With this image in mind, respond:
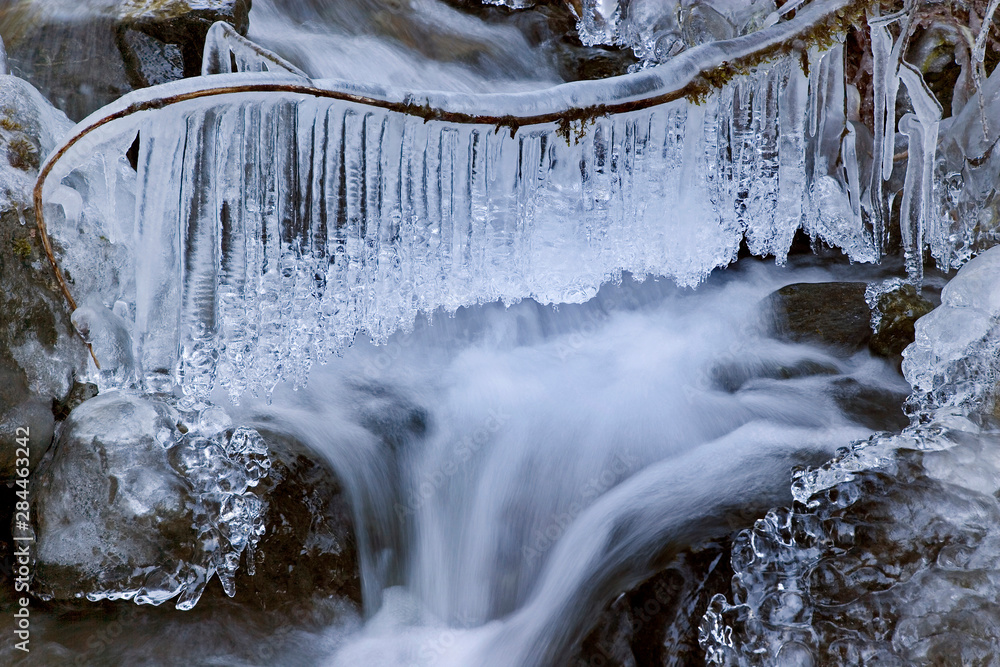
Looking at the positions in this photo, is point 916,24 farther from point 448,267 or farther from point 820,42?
point 448,267

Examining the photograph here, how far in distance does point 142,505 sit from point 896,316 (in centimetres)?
345

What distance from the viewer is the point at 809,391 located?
3262 mm

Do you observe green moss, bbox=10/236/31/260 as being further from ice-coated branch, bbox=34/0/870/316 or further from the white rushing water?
the white rushing water

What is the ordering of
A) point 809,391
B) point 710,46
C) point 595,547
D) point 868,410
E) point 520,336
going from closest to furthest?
point 710,46 → point 595,547 → point 868,410 → point 809,391 → point 520,336

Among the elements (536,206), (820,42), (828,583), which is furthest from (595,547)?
(820,42)

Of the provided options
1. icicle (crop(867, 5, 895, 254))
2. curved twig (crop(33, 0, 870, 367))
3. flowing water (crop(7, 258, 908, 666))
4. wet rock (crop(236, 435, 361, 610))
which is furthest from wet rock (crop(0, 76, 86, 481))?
icicle (crop(867, 5, 895, 254))

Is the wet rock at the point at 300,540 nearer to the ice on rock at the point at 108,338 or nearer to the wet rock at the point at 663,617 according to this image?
the ice on rock at the point at 108,338

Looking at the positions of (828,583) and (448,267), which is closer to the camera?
(828,583)

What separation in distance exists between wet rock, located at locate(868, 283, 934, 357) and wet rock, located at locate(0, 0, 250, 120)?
11.3ft

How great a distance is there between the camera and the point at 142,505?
8.70ft

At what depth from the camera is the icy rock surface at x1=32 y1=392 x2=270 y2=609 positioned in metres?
2.60

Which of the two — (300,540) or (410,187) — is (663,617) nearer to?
(300,540)

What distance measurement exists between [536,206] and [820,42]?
4.34 ft

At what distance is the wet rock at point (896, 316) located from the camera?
3.25m
